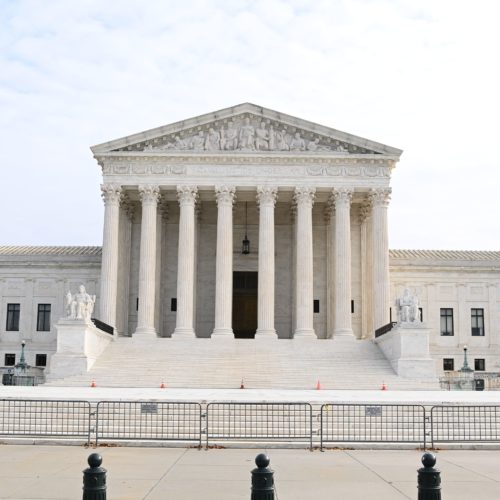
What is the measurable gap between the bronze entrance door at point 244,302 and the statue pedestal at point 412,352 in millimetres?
16911

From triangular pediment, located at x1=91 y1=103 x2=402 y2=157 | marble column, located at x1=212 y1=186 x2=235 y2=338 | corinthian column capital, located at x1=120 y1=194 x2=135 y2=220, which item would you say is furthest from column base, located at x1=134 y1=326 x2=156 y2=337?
triangular pediment, located at x1=91 y1=103 x2=402 y2=157

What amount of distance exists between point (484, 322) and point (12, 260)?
122 feet

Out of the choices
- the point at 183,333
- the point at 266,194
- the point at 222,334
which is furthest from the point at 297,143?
the point at 183,333

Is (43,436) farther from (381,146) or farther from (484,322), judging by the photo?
(484,322)

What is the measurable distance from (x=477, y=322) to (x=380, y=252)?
13.0m

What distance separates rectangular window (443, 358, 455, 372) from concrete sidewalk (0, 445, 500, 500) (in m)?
43.6

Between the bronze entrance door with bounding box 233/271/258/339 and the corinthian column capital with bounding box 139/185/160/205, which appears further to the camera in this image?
the bronze entrance door with bounding box 233/271/258/339

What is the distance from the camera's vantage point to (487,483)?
14.3 meters

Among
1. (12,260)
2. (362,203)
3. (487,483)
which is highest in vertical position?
(362,203)

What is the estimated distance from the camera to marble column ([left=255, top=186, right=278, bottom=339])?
178ft

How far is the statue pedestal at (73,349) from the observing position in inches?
1785

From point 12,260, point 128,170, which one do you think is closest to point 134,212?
point 128,170

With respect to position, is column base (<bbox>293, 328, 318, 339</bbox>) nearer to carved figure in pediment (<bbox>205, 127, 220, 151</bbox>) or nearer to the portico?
the portico

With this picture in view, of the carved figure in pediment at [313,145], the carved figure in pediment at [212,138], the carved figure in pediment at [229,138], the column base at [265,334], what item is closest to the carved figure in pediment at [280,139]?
the carved figure in pediment at [313,145]
